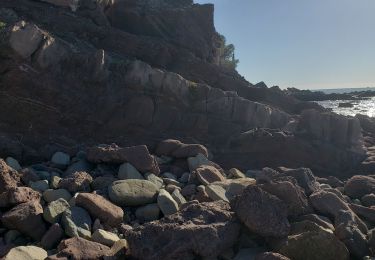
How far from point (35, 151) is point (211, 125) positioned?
326 inches

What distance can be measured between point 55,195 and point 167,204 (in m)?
2.97

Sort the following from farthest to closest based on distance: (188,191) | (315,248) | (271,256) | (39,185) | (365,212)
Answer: (188,191) → (39,185) → (365,212) → (315,248) → (271,256)

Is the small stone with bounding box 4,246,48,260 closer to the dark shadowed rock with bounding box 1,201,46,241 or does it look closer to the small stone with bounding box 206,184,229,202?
the dark shadowed rock with bounding box 1,201,46,241

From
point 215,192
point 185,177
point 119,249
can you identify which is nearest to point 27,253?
point 119,249

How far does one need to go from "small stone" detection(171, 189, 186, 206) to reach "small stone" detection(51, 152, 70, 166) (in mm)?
4529

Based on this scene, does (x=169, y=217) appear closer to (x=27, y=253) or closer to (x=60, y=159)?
(x=27, y=253)

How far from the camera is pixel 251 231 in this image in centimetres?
932

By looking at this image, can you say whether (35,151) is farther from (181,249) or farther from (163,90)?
(181,249)

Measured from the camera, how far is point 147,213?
11305 millimetres

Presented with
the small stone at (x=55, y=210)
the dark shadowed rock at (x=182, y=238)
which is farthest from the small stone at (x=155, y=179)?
the dark shadowed rock at (x=182, y=238)

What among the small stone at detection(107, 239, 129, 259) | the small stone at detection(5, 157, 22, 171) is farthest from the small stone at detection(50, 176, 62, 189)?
the small stone at detection(107, 239, 129, 259)

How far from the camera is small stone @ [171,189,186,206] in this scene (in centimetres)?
1199

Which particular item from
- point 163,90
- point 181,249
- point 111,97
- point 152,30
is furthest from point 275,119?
point 152,30

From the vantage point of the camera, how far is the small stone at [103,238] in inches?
373
